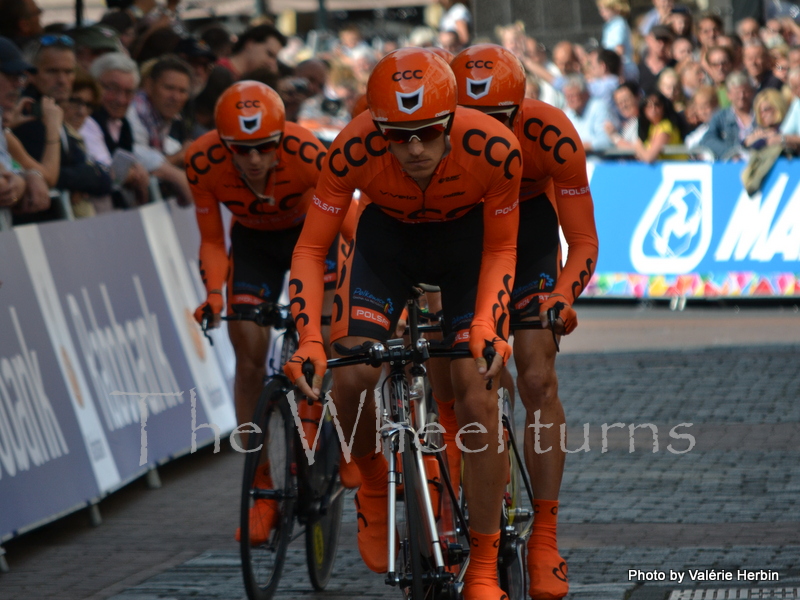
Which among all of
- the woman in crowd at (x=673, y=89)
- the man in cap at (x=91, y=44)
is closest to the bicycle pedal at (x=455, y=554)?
the man in cap at (x=91, y=44)

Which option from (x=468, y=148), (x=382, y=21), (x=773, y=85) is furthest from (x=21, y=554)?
(x=382, y=21)

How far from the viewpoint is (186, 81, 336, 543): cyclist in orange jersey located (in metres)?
6.21

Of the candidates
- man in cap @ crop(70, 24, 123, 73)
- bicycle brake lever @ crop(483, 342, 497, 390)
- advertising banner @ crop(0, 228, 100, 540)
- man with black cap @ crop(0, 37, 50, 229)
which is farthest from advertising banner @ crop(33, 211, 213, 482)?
bicycle brake lever @ crop(483, 342, 497, 390)

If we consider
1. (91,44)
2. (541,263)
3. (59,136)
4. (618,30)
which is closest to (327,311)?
(541,263)

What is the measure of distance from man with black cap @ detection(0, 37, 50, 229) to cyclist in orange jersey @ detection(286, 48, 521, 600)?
2588mm

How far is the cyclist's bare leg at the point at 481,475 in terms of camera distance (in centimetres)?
473

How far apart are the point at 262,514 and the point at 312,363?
48.8 inches

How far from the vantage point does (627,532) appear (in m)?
6.33

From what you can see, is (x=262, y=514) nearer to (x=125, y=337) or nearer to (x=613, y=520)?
(x=613, y=520)

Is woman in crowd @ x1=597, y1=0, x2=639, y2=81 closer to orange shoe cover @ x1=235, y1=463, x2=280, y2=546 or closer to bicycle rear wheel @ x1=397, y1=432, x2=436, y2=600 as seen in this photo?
orange shoe cover @ x1=235, y1=463, x2=280, y2=546

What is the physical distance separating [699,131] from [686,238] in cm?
116

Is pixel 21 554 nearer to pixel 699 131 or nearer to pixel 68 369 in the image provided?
pixel 68 369

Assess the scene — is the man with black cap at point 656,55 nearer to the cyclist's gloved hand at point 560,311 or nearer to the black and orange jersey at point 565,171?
the black and orange jersey at point 565,171

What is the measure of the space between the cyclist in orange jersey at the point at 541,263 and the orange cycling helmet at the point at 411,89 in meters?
0.87
